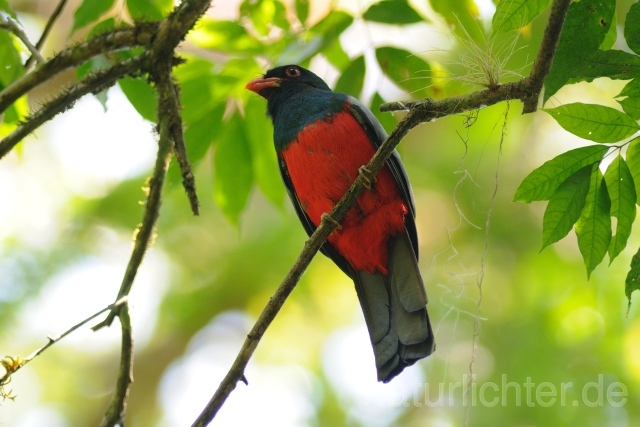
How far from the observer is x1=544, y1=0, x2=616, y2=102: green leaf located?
6.91ft

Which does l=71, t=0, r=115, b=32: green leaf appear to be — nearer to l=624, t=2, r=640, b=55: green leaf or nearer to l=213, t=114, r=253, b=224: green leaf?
l=213, t=114, r=253, b=224: green leaf

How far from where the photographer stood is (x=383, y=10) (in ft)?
10.6

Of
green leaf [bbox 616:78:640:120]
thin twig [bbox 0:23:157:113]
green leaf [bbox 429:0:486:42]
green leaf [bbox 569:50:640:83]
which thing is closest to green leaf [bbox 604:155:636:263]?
green leaf [bbox 616:78:640:120]

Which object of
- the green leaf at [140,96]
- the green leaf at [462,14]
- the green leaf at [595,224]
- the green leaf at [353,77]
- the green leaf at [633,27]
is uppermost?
the green leaf at [462,14]

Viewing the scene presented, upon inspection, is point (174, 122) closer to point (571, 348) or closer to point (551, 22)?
point (551, 22)

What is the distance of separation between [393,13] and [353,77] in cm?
35

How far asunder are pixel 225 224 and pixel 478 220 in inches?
109

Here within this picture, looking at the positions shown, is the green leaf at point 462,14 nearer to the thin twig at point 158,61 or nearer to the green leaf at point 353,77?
the green leaf at point 353,77

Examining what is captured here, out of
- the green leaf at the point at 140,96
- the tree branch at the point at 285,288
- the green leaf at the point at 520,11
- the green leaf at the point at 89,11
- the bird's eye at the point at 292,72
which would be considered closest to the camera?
the green leaf at the point at 520,11

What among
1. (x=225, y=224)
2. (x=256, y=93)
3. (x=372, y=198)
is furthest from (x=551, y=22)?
(x=225, y=224)

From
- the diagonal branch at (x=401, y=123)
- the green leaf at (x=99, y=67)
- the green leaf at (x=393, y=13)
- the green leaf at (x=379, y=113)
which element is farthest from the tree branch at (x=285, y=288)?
the green leaf at (x=99, y=67)

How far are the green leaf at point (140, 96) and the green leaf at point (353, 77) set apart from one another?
859mm

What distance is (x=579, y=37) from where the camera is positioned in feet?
6.94

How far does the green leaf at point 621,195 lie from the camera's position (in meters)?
2.25
